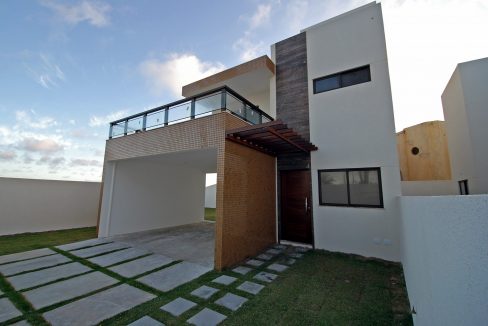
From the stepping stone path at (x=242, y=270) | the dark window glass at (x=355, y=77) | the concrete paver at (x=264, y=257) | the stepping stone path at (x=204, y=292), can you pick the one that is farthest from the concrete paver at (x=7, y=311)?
the dark window glass at (x=355, y=77)

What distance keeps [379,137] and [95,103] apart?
10713 mm

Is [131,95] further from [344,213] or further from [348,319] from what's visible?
[348,319]

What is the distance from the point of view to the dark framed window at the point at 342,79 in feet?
20.2

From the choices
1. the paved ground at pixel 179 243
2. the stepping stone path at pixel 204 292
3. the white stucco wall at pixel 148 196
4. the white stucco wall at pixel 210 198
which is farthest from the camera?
the white stucco wall at pixel 210 198

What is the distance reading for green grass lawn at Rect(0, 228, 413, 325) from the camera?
2859mm

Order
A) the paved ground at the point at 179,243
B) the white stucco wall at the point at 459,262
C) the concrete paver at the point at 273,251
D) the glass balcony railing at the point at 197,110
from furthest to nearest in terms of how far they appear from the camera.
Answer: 1. the concrete paver at the point at 273,251
2. the paved ground at the point at 179,243
3. the glass balcony railing at the point at 197,110
4. the white stucco wall at the point at 459,262

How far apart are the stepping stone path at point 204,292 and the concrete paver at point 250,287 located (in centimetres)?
47

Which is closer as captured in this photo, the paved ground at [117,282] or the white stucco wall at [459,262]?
the white stucco wall at [459,262]

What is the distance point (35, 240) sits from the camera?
7.12 m

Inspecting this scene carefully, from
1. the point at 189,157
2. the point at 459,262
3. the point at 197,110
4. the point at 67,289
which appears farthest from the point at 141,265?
the point at 459,262

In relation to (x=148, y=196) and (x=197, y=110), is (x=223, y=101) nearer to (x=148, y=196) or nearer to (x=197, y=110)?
(x=197, y=110)

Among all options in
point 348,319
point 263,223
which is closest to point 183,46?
point 263,223

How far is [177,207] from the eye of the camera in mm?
10266

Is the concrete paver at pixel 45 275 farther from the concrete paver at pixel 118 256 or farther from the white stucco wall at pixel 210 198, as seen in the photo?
the white stucco wall at pixel 210 198
